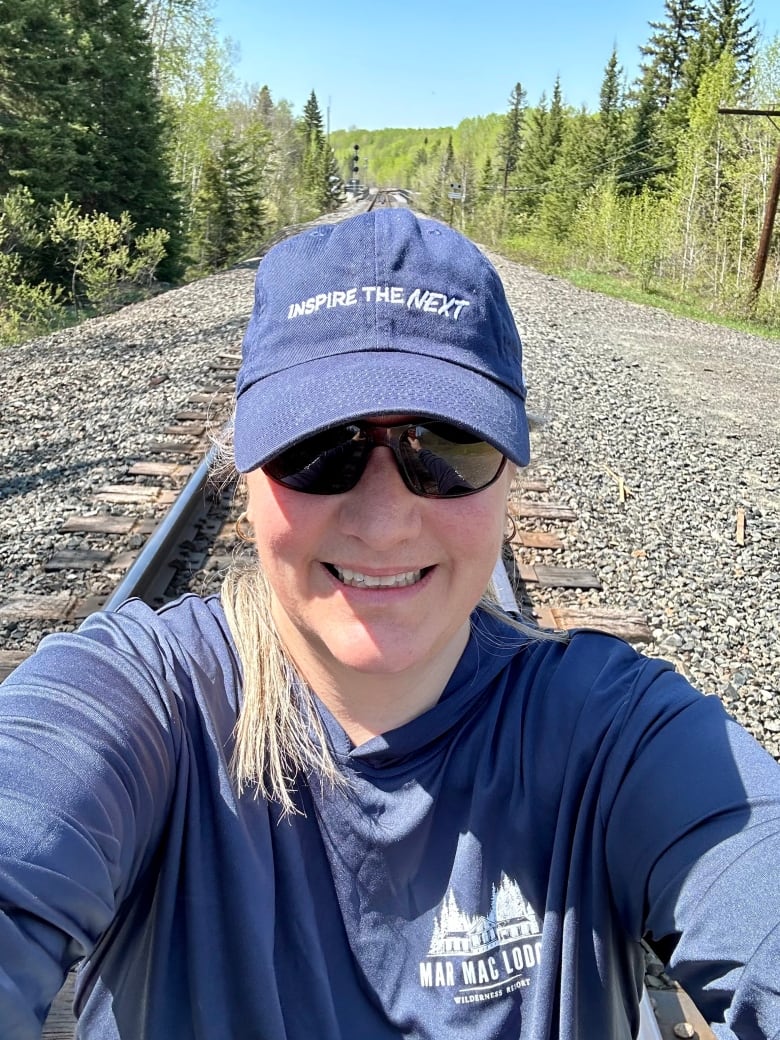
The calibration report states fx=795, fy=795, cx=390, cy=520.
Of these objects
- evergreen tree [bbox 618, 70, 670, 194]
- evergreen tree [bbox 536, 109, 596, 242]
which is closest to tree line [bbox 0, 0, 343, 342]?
evergreen tree [bbox 536, 109, 596, 242]

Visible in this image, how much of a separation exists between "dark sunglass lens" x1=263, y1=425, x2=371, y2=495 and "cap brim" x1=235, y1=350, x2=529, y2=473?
0.03 meters

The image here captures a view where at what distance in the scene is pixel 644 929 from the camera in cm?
116

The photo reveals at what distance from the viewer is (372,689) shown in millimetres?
1344

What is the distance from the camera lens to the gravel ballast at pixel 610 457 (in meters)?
4.14

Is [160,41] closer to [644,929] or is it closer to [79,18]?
[79,18]

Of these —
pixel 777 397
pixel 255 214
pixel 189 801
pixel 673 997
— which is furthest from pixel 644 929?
pixel 255 214

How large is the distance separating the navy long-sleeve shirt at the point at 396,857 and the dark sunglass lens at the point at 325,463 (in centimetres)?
33

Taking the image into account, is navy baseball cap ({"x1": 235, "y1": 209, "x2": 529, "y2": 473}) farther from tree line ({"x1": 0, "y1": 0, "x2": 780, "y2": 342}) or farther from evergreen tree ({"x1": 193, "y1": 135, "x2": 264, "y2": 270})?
evergreen tree ({"x1": 193, "y1": 135, "x2": 264, "y2": 270})

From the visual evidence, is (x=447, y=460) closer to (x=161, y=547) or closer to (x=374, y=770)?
(x=374, y=770)

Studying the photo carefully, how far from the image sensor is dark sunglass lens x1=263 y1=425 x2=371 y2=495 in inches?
49.8

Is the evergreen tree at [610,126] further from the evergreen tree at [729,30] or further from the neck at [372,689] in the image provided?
the neck at [372,689]

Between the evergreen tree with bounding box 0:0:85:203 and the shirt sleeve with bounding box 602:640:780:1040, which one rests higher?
the evergreen tree with bounding box 0:0:85:203

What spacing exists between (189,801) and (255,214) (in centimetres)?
3086

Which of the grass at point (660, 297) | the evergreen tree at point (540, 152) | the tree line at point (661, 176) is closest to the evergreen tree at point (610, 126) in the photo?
the tree line at point (661, 176)
